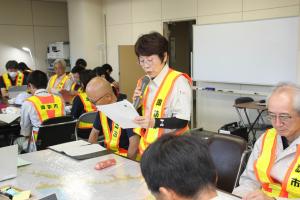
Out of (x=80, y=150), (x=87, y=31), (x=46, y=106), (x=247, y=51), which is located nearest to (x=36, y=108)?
(x=46, y=106)

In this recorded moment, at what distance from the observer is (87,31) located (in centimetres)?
798

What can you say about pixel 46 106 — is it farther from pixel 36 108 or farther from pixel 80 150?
pixel 80 150

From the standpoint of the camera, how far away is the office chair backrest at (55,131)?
10.9 ft

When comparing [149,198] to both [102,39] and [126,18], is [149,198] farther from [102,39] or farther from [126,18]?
[102,39]

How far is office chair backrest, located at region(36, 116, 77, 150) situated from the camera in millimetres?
3322

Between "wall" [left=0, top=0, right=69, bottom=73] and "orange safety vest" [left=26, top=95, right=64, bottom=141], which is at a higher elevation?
"wall" [left=0, top=0, right=69, bottom=73]

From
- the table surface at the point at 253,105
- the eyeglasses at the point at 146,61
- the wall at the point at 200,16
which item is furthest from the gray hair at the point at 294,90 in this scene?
the wall at the point at 200,16

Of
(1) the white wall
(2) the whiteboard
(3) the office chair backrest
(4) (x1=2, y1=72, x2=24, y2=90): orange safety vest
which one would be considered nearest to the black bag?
(2) the whiteboard

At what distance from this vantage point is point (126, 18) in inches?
302

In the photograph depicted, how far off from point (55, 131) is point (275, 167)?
234cm

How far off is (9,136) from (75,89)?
5.85ft

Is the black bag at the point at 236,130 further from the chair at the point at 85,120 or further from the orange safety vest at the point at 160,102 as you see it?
the orange safety vest at the point at 160,102

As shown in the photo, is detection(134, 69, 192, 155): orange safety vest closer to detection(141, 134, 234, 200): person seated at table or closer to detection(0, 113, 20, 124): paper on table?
detection(141, 134, 234, 200): person seated at table

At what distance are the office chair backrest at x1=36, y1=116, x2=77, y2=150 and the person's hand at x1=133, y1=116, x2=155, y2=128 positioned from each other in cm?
151
